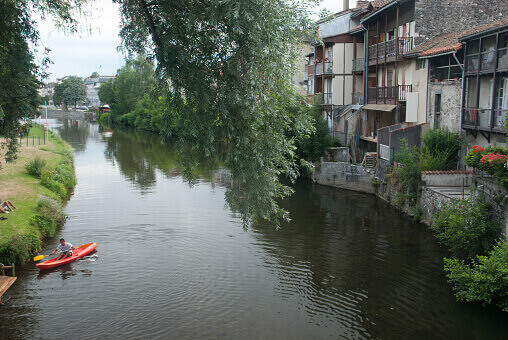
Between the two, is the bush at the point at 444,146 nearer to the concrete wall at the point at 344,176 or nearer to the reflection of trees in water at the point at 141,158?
the concrete wall at the point at 344,176

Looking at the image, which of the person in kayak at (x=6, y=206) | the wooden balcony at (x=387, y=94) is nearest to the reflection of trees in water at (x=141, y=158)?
the person in kayak at (x=6, y=206)

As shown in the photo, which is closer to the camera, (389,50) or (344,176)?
(344,176)

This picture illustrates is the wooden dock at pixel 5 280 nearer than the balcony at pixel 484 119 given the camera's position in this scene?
Yes

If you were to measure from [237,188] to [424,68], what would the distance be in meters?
19.3

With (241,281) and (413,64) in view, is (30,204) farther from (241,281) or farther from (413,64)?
(413,64)

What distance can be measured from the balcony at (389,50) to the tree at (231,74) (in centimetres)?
1901

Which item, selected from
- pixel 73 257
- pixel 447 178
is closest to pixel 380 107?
pixel 447 178

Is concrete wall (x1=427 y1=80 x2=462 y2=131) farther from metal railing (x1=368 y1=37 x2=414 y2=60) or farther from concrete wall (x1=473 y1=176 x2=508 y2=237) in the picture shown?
concrete wall (x1=473 y1=176 x2=508 y2=237)

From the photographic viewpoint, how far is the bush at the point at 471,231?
52.4 ft

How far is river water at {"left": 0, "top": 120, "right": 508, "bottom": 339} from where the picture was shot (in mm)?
13539

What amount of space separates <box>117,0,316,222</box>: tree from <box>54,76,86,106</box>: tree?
142603mm

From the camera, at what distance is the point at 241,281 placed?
54.8ft

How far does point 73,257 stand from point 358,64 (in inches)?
1063

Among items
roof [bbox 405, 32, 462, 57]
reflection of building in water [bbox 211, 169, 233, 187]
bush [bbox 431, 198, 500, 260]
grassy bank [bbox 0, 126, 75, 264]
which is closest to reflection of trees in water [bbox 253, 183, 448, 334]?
bush [bbox 431, 198, 500, 260]
